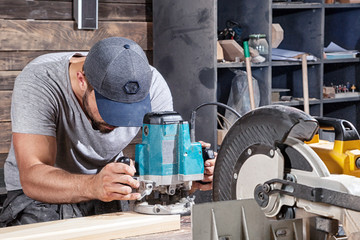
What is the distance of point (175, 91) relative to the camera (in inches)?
134

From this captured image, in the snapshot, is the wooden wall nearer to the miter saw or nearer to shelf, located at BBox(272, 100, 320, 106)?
shelf, located at BBox(272, 100, 320, 106)

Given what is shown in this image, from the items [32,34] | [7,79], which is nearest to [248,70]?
[32,34]

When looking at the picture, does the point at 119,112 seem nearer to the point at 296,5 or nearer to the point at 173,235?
the point at 173,235

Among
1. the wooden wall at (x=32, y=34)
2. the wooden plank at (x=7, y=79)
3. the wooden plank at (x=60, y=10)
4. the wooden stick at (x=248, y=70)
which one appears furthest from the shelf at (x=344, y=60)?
the wooden plank at (x=7, y=79)

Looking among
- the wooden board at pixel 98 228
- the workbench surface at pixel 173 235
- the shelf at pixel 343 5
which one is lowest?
the workbench surface at pixel 173 235

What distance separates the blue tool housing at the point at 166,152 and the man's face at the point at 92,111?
0.28m

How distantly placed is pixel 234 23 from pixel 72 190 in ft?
6.67

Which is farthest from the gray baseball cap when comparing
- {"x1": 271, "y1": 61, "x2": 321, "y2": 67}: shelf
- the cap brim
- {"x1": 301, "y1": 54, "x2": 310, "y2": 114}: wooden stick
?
{"x1": 301, "y1": 54, "x2": 310, "y2": 114}: wooden stick

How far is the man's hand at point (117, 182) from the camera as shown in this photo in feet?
5.97

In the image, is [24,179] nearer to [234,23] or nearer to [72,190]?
[72,190]

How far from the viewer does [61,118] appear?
7.22ft

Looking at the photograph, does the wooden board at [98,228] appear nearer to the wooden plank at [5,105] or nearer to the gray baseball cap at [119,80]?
the gray baseball cap at [119,80]

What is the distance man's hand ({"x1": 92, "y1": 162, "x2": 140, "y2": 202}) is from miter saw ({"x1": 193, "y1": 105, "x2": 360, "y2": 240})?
44 centimetres

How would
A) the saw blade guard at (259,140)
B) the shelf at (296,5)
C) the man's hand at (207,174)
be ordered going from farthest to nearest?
the shelf at (296,5), the man's hand at (207,174), the saw blade guard at (259,140)
